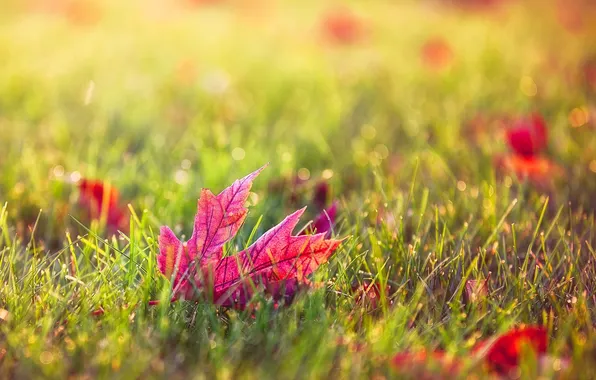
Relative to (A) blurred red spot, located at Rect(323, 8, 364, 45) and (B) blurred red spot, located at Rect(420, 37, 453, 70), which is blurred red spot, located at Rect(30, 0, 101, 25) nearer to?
(A) blurred red spot, located at Rect(323, 8, 364, 45)

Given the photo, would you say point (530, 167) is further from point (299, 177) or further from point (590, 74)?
point (590, 74)

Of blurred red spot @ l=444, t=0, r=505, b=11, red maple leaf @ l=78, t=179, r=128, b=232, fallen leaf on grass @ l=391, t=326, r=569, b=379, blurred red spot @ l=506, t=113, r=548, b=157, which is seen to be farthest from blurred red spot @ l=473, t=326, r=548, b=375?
blurred red spot @ l=444, t=0, r=505, b=11

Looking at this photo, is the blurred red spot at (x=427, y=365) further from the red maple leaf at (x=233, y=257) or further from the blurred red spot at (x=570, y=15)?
the blurred red spot at (x=570, y=15)

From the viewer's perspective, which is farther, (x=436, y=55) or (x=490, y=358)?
(x=436, y=55)

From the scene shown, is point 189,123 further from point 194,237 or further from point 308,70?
point 194,237

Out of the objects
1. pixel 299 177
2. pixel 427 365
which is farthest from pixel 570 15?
pixel 427 365

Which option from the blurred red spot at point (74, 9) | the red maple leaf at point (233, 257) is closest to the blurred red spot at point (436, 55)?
the blurred red spot at point (74, 9)
